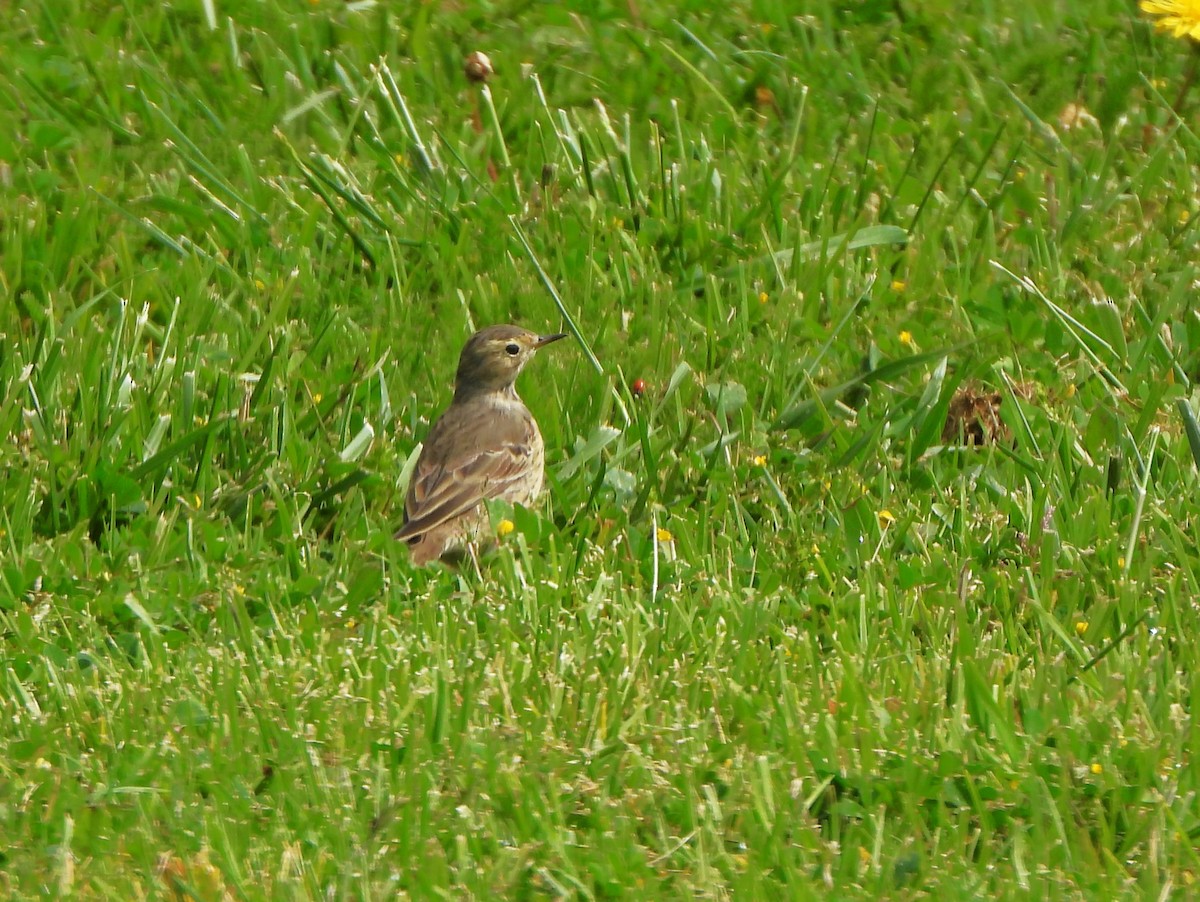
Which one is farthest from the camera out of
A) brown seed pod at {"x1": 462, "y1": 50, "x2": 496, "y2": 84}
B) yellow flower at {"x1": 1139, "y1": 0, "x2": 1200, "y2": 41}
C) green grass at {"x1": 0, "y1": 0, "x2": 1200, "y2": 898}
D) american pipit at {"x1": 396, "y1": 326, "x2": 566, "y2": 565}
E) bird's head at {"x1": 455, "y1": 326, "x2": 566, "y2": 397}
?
brown seed pod at {"x1": 462, "y1": 50, "x2": 496, "y2": 84}

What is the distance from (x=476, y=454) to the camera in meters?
6.17

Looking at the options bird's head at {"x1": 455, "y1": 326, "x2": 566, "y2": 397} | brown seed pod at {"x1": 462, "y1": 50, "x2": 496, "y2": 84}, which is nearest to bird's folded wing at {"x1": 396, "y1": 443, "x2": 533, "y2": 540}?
bird's head at {"x1": 455, "y1": 326, "x2": 566, "y2": 397}

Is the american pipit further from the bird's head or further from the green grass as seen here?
the green grass

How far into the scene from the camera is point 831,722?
457 cm

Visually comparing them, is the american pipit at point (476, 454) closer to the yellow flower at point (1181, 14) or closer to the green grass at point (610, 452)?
the green grass at point (610, 452)

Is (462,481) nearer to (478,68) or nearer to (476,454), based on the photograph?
(476,454)

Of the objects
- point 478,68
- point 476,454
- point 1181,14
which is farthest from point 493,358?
point 1181,14

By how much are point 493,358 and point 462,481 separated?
62 centimetres

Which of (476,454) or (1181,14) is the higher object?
(1181,14)

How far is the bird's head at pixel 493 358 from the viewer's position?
6457mm

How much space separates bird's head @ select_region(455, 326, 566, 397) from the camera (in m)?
6.46

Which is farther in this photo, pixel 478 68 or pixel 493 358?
pixel 478 68

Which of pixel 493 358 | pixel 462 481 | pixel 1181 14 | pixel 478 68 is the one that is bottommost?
pixel 462 481

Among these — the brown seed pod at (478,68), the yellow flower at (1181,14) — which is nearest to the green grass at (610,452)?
the brown seed pod at (478,68)
